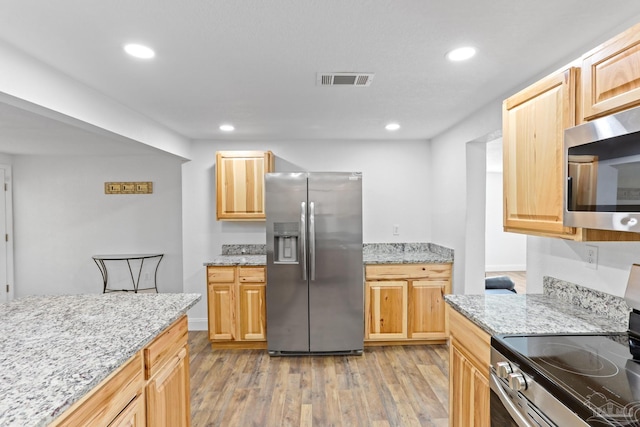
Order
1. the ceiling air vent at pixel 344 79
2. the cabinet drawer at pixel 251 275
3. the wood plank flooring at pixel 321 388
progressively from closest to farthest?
the ceiling air vent at pixel 344 79, the wood plank flooring at pixel 321 388, the cabinet drawer at pixel 251 275

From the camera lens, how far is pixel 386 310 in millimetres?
3416

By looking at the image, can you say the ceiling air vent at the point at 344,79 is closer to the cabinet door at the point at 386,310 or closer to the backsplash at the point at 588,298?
the backsplash at the point at 588,298

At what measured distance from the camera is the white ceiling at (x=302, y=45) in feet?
4.46

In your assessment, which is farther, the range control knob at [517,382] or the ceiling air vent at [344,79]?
the ceiling air vent at [344,79]

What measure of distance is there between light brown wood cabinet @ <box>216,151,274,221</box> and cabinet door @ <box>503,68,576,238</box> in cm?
246

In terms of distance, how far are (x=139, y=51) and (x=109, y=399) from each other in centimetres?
161

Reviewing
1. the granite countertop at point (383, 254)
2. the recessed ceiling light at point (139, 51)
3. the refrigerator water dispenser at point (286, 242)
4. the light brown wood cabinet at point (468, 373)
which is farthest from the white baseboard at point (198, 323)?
the recessed ceiling light at point (139, 51)

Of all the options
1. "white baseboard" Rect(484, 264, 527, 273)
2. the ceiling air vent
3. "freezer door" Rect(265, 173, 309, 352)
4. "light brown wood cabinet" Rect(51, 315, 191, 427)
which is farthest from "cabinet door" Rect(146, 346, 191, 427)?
"white baseboard" Rect(484, 264, 527, 273)

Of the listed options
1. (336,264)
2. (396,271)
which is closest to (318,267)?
(336,264)

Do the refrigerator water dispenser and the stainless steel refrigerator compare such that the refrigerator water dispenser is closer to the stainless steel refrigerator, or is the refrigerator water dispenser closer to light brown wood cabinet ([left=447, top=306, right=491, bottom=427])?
the stainless steel refrigerator

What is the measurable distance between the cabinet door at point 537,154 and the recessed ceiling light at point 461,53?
1.13 ft

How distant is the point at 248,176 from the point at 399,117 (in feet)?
5.64

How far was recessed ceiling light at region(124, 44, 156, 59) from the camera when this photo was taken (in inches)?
65.1

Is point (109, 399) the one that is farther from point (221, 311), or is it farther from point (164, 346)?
point (221, 311)
